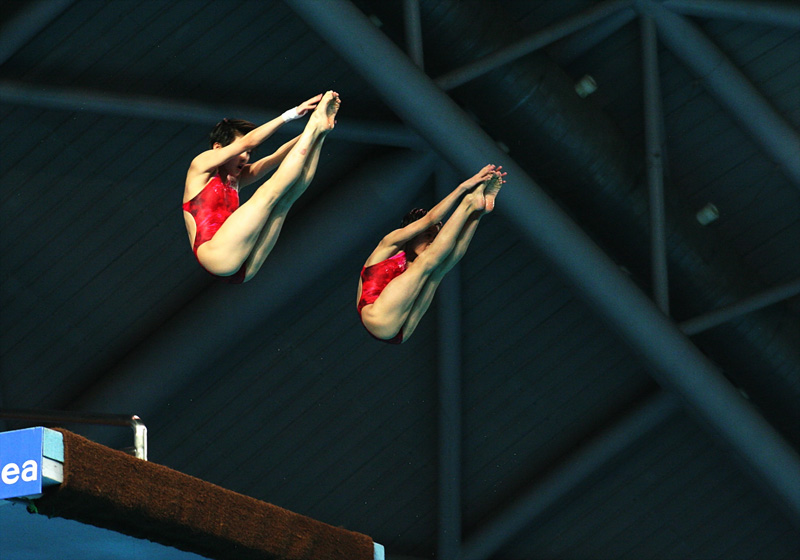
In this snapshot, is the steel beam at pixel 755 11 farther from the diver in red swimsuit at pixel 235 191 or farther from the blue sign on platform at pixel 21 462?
the blue sign on platform at pixel 21 462

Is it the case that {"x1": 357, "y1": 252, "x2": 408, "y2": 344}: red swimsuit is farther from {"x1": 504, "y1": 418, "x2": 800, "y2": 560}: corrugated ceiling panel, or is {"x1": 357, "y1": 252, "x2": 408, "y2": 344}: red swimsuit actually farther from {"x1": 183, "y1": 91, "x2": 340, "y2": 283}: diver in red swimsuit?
{"x1": 504, "y1": 418, "x2": 800, "y2": 560}: corrugated ceiling panel

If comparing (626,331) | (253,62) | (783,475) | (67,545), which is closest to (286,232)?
(253,62)

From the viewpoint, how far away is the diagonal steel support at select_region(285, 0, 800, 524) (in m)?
10.9

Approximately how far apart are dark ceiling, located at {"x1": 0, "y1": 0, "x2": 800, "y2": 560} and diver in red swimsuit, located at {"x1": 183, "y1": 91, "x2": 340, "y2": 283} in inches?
119

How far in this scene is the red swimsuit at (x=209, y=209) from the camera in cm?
815

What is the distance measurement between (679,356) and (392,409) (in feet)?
14.2

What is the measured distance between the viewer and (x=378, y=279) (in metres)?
9.02

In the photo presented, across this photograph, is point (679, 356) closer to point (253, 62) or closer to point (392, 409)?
point (392, 409)

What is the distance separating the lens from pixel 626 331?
40.3ft

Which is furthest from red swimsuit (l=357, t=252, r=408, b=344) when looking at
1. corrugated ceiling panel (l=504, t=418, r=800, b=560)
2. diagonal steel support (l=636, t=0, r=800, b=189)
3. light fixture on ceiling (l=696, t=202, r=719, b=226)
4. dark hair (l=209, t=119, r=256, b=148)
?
corrugated ceiling panel (l=504, t=418, r=800, b=560)

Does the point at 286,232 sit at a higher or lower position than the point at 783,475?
higher

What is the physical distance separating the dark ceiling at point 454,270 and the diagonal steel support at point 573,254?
30mm

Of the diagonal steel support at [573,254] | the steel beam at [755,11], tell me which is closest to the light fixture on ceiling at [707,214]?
the diagonal steel support at [573,254]

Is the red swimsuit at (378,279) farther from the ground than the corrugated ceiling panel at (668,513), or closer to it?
closer to it
